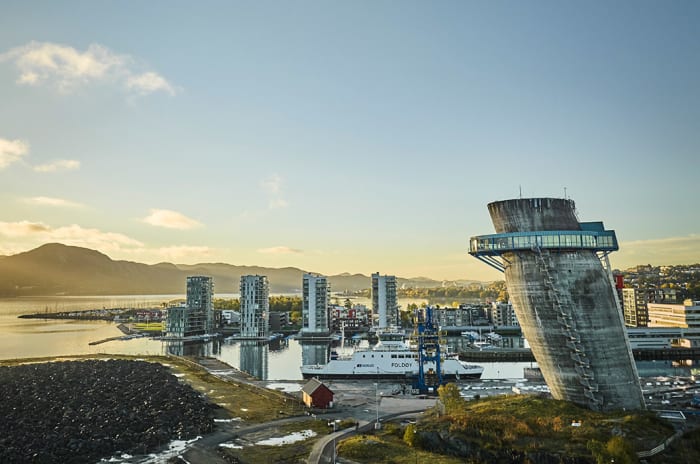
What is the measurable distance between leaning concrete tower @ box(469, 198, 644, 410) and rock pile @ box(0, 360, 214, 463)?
2415 centimetres

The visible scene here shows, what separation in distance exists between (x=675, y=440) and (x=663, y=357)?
59.1 m

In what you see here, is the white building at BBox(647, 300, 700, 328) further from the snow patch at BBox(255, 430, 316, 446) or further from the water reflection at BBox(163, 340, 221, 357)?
the water reflection at BBox(163, 340, 221, 357)

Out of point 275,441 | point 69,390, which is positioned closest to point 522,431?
point 275,441

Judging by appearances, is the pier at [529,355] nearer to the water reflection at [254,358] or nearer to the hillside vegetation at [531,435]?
the water reflection at [254,358]

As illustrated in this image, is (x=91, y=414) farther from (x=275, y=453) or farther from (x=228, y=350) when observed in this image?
(x=228, y=350)

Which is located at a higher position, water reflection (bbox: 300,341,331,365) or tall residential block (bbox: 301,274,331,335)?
tall residential block (bbox: 301,274,331,335)

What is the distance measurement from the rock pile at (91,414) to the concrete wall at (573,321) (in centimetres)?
2416

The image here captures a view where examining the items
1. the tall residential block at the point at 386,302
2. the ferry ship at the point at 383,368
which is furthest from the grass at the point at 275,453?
the tall residential block at the point at 386,302

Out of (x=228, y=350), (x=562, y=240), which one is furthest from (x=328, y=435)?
(x=228, y=350)

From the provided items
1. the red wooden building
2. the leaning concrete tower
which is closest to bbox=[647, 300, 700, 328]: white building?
the leaning concrete tower

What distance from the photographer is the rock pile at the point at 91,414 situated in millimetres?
30812

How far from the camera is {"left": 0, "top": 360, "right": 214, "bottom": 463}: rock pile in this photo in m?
30.8

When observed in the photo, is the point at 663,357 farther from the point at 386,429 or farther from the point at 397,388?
the point at 386,429

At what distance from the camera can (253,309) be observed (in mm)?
116625
